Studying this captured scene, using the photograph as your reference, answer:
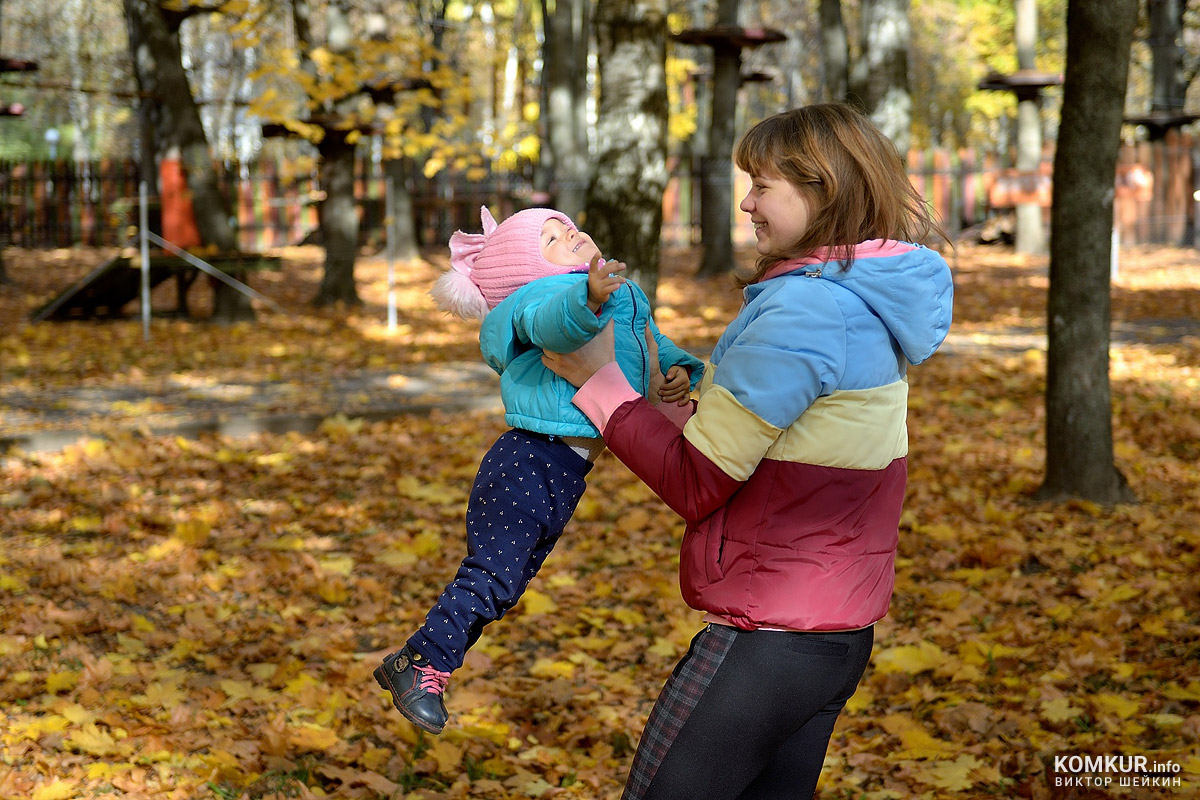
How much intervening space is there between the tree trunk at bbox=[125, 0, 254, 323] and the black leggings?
534 inches

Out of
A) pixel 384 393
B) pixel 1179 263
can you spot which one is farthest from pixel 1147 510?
pixel 1179 263

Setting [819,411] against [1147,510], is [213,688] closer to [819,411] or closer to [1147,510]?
[819,411]

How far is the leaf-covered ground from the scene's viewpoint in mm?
3695

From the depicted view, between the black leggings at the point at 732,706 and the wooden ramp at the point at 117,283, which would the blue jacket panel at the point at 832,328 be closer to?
the black leggings at the point at 732,706

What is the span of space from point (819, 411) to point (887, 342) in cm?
17

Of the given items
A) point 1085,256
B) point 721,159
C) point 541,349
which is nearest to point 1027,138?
point 721,159

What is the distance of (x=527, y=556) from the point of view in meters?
2.30

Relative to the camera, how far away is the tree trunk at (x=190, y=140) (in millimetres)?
14188

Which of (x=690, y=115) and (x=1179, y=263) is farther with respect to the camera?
(x=690, y=115)

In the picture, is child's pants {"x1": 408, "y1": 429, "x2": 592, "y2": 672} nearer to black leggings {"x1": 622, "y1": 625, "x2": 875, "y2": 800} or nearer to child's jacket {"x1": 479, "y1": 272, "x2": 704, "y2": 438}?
child's jacket {"x1": 479, "y1": 272, "x2": 704, "y2": 438}

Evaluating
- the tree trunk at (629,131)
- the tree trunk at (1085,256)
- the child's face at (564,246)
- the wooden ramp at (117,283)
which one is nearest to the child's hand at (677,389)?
the child's face at (564,246)

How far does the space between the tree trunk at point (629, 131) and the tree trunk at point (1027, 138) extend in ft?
47.8

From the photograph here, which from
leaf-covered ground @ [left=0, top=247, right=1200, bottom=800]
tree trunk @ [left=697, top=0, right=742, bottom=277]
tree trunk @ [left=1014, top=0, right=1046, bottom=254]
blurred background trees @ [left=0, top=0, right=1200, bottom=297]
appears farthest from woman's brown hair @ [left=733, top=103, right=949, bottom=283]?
tree trunk @ [left=1014, top=0, right=1046, bottom=254]

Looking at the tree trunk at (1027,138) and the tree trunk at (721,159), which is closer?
the tree trunk at (721,159)
